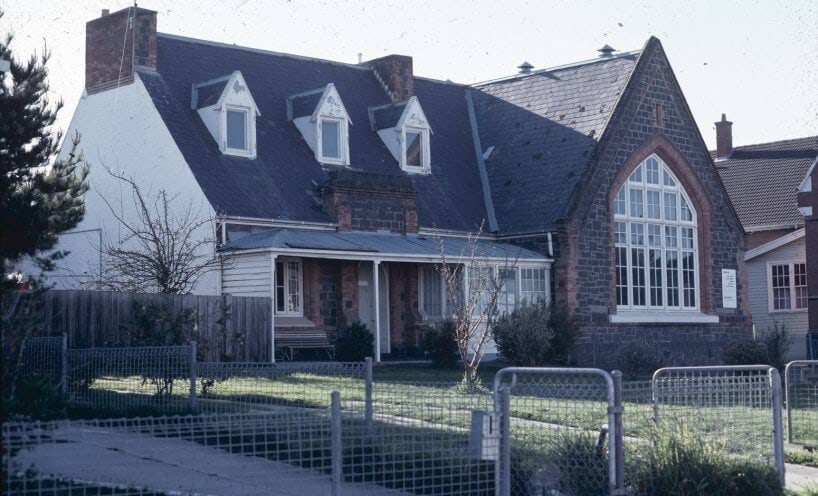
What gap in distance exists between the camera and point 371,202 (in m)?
28.8

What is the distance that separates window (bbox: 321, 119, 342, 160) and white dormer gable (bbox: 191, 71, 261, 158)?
6.56 ft

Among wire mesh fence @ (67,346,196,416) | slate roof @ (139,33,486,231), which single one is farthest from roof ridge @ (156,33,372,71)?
wire mesh fence @ (67,346,196,416)

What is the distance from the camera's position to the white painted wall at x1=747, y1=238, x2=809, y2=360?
135ft

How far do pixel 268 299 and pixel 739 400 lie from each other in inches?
553

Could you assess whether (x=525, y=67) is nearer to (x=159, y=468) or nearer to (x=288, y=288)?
(x=288, y=288)

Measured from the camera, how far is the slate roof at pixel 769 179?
4253 cm

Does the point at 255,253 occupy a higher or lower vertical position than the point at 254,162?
lower

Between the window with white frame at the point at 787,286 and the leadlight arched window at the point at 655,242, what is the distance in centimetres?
845

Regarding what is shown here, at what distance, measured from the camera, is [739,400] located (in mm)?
11469

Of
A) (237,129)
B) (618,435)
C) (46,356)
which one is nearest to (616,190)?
(237,129)

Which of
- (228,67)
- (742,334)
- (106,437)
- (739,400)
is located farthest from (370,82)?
(106,437)

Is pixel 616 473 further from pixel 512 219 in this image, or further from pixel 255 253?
pixel 512 219

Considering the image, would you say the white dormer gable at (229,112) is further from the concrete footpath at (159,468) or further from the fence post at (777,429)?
the fence post at (777,429)

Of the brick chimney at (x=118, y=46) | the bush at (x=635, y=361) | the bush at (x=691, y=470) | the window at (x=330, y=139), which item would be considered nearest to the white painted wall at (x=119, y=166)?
the brick chimney at (x=118, y=46)
